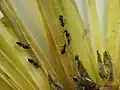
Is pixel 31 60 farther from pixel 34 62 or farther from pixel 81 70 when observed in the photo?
pixel 81 70

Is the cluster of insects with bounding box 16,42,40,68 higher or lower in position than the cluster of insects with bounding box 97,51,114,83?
higher

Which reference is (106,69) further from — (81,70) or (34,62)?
(34,62)

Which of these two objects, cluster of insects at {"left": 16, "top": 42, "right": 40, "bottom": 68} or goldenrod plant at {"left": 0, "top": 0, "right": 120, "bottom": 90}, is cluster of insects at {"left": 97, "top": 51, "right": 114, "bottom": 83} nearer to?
goldenrod plant at {"left": 0, "top": 0, "right": 120, "bottom": 90}

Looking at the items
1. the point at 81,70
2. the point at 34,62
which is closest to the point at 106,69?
the point at 81,70

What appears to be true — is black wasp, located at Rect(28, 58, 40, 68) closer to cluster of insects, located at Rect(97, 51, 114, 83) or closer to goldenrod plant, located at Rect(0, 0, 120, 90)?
goldenrod plant, located at Rect(0, 0, 120, 90)

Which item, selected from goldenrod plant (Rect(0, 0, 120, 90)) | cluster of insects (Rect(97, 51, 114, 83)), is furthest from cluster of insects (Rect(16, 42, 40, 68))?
cluster of insects (Rect(97, 51, 114, 83))

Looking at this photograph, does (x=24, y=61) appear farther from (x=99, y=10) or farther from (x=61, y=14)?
(x=99, y=10)

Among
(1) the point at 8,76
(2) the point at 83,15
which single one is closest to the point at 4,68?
(1) the point at 8,76

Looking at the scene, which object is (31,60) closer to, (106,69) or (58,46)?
(58,46)

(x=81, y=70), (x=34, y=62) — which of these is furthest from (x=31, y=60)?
(x=81, y=70)

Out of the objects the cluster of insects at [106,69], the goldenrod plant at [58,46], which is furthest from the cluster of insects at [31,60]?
the cluster of insects at [106,69]
